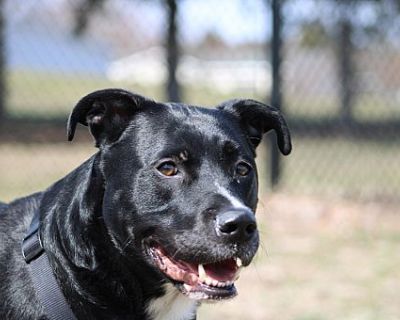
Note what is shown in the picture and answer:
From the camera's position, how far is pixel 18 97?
1004 centimetres

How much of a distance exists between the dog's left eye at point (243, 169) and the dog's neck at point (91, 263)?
0.54m

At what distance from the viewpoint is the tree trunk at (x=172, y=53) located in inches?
366

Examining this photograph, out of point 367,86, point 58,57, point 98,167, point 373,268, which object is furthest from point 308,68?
point 98,167

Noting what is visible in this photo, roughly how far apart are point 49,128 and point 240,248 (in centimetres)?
780

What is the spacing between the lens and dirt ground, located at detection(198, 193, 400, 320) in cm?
538

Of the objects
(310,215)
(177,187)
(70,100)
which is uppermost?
(177,187)

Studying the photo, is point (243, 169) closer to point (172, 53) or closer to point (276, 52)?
point (276, 52)

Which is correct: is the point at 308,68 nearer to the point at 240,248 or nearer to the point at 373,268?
the point at 373,268

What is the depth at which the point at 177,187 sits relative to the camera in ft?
10.2

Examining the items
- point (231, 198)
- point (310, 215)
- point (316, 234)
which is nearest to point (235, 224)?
point (231, 198)

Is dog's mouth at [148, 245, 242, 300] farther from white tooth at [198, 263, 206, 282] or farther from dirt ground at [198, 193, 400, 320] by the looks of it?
dirt ground at [198, 193, 400, 320]

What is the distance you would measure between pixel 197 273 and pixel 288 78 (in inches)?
235

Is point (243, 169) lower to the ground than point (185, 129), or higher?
lower

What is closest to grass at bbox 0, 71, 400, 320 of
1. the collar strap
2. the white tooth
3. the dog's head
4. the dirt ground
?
the dirt ground
